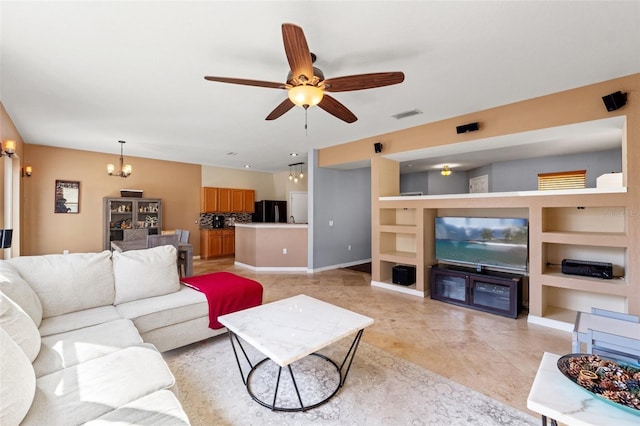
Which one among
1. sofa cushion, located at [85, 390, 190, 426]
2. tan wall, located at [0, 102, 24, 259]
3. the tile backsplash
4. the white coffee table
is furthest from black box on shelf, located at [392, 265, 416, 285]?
tan wall, located at [0, 102, 24, 259]

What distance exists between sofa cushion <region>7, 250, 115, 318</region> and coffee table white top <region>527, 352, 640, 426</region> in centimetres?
→ 309

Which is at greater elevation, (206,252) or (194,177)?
(194,177)

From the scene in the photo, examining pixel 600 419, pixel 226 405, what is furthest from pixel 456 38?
pixel 226 405

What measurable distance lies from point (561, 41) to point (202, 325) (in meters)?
3.85

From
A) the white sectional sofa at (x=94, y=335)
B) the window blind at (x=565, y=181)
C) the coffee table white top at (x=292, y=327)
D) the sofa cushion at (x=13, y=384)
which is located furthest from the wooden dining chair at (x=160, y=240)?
the window blind at (x=565, y=181)

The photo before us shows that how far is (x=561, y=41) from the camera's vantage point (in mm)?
2135

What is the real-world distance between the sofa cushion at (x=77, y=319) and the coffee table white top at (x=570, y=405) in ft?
9.07

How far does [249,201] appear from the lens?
8.55m

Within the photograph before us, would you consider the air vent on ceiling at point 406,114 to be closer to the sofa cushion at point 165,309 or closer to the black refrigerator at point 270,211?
the sofa cushion at point 165,309

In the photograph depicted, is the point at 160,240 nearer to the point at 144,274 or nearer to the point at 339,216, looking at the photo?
the point at 144,274

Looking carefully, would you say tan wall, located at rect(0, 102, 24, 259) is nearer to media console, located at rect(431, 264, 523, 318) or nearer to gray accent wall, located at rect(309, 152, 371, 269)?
gray accent wall, located at rect(309, 152, 371, 269)

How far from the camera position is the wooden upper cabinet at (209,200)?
766 cm

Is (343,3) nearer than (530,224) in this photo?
Yes

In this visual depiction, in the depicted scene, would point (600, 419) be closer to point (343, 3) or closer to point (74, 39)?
point (343, 3)
